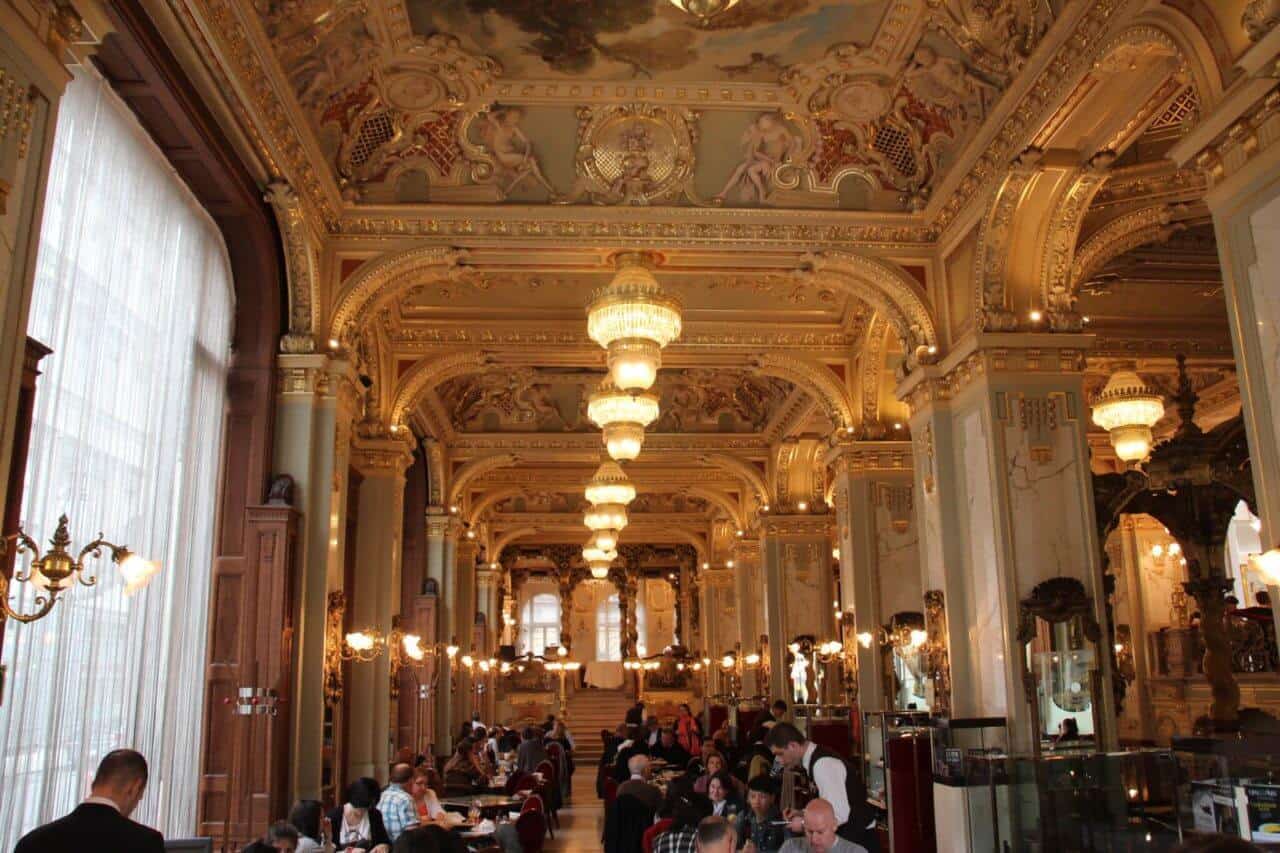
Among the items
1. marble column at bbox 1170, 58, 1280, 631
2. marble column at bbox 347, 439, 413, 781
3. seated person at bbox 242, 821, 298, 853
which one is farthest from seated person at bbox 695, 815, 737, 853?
marble column at bbox 347, 439, 413, 781

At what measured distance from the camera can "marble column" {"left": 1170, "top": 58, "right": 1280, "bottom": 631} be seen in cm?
508


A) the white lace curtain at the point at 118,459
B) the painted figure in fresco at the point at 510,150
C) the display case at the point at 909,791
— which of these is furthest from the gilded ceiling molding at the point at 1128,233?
the white lace curtain at the point at 118,459

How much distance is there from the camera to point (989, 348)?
923 centimetres

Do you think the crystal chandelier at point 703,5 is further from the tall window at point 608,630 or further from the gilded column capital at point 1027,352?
the tall window at point 608,630

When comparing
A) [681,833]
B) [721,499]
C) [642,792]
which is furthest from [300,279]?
[721,499]

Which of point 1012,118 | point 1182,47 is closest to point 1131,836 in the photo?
point 1182,47

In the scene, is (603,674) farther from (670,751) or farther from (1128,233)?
(1128,233)

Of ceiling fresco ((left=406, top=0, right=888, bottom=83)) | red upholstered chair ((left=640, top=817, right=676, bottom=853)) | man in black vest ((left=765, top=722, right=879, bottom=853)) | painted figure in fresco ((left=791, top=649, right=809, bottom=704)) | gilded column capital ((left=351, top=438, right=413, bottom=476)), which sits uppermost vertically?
ceiling fresco ((left=406, top=0, right=888, bottom=83))

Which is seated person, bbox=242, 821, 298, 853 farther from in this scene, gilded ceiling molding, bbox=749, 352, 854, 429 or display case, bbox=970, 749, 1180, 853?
gilded ceiling molding, bbox=749, 352, 854, 429

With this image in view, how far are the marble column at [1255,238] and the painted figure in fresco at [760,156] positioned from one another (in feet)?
15.4

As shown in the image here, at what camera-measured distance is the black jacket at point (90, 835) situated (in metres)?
3.39

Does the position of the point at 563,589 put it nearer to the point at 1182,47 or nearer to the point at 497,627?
the point at 497,627

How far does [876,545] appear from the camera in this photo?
13578mm

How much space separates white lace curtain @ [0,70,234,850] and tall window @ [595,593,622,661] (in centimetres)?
3054
